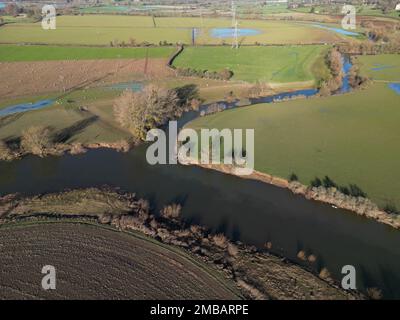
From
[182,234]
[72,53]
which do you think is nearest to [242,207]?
[182,234]

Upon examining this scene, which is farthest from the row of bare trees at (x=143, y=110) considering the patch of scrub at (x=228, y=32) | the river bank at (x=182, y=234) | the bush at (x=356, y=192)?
the patch of scrub at (x=228, y=32)

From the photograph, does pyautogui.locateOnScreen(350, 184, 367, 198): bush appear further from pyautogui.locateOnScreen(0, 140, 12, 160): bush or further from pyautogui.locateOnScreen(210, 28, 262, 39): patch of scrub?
pyautogui.locateOnScreen(210, 28, 262, 39): patch of scrub

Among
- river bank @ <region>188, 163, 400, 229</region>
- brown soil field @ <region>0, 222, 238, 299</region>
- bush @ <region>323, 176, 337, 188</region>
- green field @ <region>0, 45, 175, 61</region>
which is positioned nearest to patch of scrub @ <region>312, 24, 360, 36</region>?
green field @ <region>0, 45, 175, 61</region>

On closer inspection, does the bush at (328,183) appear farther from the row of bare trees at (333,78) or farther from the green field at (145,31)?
the green field at (145,31)

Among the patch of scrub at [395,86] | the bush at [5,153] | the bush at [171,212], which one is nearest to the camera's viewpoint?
the bush at [171,212]

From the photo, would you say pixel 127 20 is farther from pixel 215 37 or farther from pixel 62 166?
pixel 62 166

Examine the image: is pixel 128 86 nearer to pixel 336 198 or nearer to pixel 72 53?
pixel 72 53
